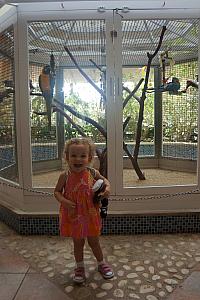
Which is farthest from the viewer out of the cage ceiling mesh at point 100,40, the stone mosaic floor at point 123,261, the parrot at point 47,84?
the parrot at point 47,84

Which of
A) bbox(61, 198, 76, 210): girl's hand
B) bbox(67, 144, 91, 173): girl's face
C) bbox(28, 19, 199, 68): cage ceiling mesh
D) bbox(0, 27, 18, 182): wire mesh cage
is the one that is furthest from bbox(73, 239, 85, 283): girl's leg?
bbox(28, 19, 199, 68): cage ceiling mesh

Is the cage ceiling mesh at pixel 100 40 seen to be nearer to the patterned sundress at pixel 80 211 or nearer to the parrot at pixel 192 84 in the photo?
the parrot at pixel 192 84

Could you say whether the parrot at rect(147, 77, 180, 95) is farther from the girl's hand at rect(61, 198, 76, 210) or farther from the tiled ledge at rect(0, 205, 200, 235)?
the girl's hand at rect(61, 198, 76, 210)

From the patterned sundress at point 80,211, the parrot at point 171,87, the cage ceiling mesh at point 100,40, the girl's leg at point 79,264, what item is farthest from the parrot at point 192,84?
the girl's leg at point 79,264

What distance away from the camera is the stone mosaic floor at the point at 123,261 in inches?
71.9

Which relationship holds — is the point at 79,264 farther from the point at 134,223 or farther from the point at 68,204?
the point at 134,223

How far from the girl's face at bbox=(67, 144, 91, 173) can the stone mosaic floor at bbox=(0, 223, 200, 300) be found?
28.1 inches

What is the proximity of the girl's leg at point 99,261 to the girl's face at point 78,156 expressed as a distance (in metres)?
0.47

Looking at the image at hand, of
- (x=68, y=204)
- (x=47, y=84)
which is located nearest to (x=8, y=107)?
(x=47, y=84)

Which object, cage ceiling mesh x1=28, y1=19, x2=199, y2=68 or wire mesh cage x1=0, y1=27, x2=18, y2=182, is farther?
wire mesh cage x1=0, y1=27, x2=18, y2=182

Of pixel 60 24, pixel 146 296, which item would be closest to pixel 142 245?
pixel 146 296

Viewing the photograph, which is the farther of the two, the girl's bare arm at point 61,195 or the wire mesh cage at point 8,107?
the wire mesh cage at point 8,107

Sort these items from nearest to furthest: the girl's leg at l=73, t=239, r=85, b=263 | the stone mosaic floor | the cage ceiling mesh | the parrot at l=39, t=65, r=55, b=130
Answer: the stone mosaic floor → the girl's leg at l=73, t=239, r=85, b=263 → the cage ceiling mesh → the parrot at l=39, t=65, r=55, b=130

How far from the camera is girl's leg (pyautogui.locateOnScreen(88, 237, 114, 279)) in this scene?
196cm
